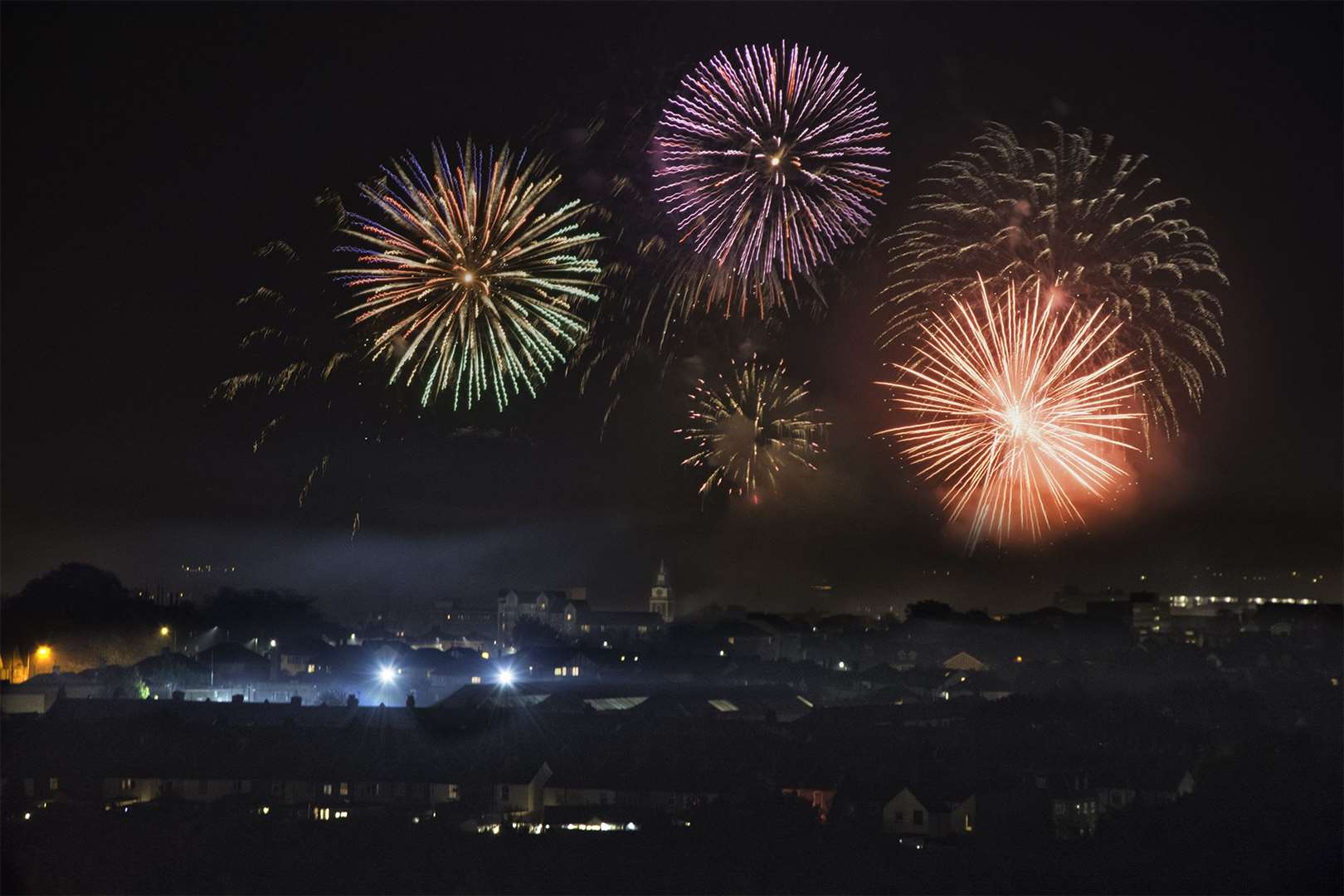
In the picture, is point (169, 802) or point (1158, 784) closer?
point (169, 802)

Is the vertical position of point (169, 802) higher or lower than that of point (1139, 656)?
lower

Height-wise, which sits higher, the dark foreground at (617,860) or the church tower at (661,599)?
the church tower at (661,599)

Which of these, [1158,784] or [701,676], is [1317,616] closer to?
[701,676]

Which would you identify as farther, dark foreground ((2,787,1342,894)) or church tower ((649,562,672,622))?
church tower ((649,562,672,622))

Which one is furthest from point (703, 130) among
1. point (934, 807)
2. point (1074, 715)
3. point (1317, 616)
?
point (1317, 616)

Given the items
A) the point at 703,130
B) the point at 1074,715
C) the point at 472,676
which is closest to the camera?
the point at 703,130

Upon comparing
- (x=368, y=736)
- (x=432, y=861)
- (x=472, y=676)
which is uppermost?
(x=472, y=676)

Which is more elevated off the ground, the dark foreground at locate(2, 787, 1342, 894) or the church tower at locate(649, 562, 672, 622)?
the church tower at locate(649, 562, 672, 622)

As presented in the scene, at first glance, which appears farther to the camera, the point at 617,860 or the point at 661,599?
the point at 661,599

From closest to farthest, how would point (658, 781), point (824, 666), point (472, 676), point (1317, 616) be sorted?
point (658, 781) < point (472, 676) < point (824, 666) < point (1317, 616)

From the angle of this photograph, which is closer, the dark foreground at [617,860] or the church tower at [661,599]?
the dark foreground at [617,860]
